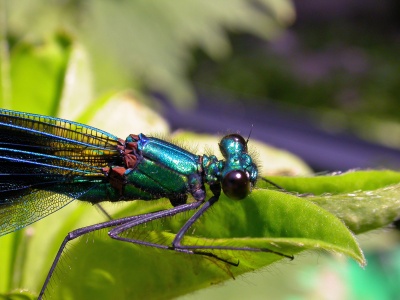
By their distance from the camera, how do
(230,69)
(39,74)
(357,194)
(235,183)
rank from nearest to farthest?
(357,194) < (235,183) < (39,74) < (230,69)

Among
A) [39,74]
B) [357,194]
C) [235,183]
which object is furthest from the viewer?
[39,74]

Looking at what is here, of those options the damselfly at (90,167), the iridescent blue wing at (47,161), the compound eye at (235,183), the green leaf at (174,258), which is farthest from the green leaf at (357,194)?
the iridescent blue wing at (47,161)

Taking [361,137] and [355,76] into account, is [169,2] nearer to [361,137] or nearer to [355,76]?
[361,137]

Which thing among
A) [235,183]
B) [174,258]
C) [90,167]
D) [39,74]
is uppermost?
[39,74]

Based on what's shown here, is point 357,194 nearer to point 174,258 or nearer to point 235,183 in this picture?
point 174,258

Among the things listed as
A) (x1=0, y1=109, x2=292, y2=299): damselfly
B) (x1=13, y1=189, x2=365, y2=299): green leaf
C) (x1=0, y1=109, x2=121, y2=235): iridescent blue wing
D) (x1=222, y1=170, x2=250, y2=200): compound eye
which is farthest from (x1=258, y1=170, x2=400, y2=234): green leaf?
(x1=0, y1=109, x2=121, y2=235): iridescent blue wing

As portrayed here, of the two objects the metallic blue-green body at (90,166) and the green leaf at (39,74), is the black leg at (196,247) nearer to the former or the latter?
the metallic blue-green body at (90,166)

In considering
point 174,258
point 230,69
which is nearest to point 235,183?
point 174,258
